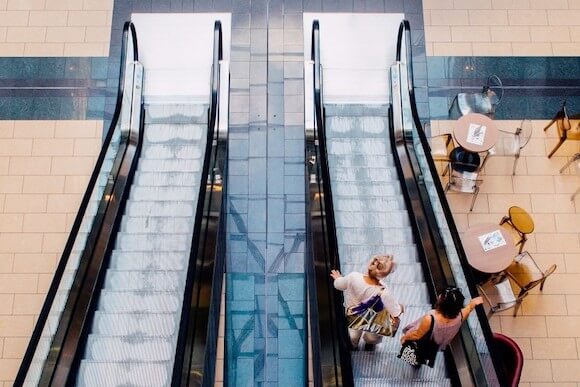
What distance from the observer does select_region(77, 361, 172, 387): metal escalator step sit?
241 inches

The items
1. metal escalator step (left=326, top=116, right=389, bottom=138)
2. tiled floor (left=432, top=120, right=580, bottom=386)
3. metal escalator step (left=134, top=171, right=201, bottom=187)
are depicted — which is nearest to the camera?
tiled floor (left=432, top=120, right=580, bottom=386)

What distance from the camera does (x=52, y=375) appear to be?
19.6 feet

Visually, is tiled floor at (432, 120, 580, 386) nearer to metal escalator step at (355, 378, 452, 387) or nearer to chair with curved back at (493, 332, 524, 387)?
chair with curved back at (493, 332, 524, 387)

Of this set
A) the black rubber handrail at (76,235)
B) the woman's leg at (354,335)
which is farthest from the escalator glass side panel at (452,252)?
the black rubber handrail at (76,235)

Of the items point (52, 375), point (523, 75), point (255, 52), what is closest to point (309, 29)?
point (255, 52)

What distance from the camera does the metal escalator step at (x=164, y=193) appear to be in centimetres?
790

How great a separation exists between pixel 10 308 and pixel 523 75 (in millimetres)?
7124

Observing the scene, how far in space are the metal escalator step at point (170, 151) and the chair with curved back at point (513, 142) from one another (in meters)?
3.51

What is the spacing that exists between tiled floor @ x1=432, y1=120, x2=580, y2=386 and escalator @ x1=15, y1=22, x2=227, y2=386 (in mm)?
3233

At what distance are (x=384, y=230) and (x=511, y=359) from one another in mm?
1811

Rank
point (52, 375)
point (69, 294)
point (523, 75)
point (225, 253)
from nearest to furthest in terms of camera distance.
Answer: point (52, 375) < point (69, 294) < point (225, 253) < point (523, 75)

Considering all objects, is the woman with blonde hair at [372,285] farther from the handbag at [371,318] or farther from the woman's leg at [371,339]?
the woman's leg at [371,339]

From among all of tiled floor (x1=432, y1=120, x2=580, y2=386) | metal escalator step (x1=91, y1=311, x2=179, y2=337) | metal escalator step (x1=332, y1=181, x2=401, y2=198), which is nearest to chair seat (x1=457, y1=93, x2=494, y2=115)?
tiled floor (x1=432, y1=120, x2=580, y2=386)

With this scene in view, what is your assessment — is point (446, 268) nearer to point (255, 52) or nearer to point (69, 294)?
point (69, 294)
